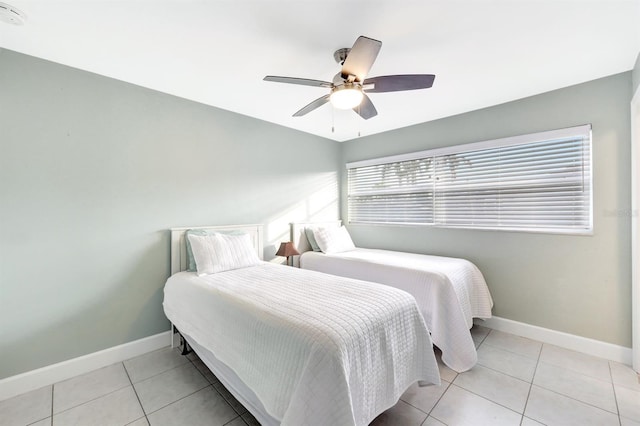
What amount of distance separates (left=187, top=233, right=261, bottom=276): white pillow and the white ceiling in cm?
146

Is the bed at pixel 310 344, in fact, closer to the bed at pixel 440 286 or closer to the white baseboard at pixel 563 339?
the bed at pixel 440 286

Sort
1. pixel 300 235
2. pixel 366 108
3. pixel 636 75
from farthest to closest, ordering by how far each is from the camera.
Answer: pixel 300 235 < pixel 366 108 < pixel 636 75

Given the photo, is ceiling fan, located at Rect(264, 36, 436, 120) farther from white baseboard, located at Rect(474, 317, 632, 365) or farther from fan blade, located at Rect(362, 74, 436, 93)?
white baseboard, located at Rect(474, 317, 632, 365)

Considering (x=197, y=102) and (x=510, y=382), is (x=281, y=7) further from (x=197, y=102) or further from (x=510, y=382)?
(x=510, y=382)

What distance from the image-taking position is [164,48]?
188 cm

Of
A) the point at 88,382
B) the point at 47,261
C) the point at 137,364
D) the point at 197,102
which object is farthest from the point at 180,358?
the point at 197,102

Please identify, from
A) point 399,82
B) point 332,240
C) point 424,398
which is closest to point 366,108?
point 399,82

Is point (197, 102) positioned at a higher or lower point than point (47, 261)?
higher

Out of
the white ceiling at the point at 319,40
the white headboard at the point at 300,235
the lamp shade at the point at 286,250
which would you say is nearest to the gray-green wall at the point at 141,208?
the white ceiling at the point at 319,40

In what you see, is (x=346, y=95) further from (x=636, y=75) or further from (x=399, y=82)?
(x=636, y=75)

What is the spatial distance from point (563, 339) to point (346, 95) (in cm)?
303

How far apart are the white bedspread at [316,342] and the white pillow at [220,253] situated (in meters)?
0.32

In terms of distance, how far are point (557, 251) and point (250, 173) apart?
3.38 m

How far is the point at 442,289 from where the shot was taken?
223 cm
